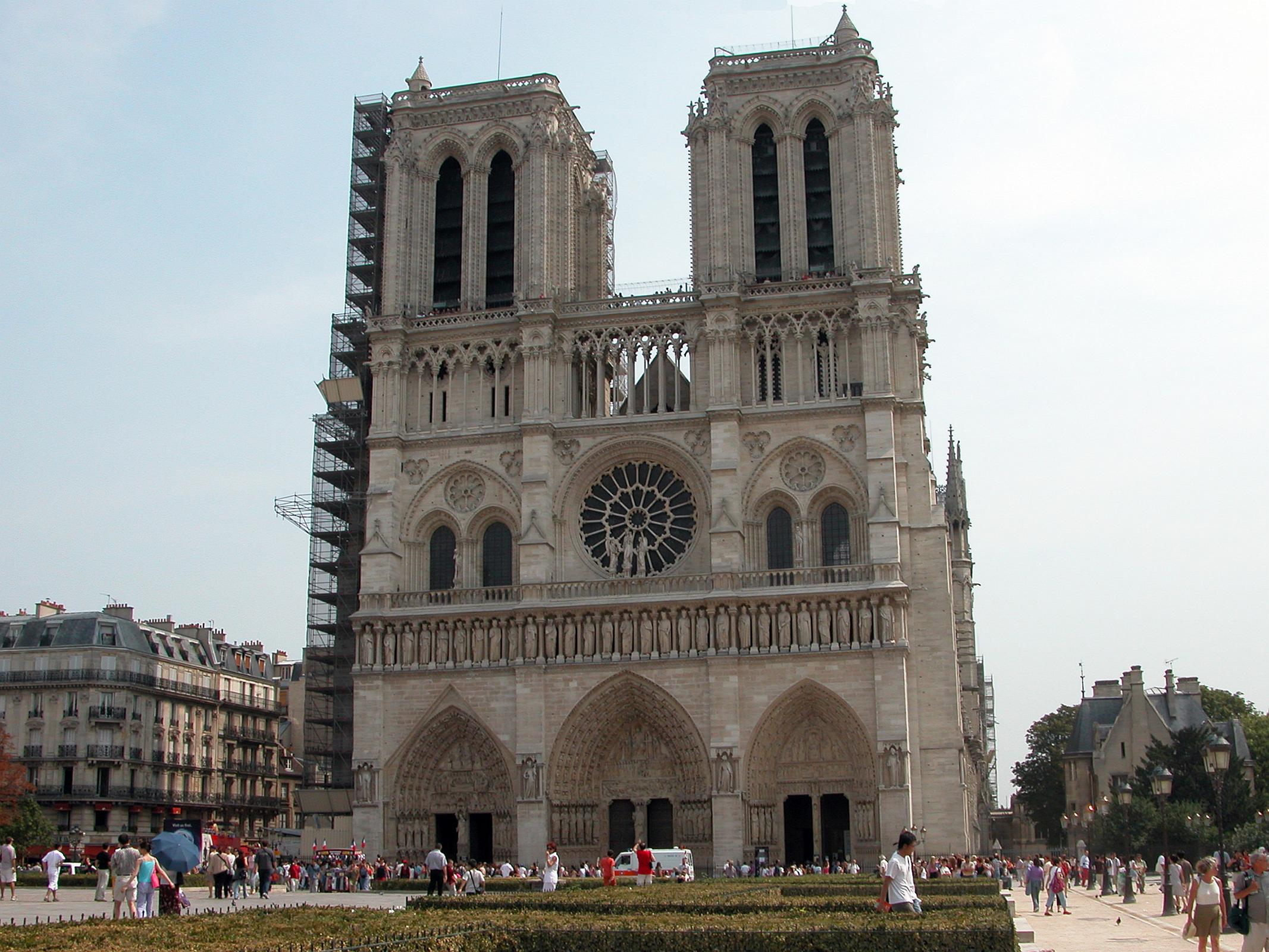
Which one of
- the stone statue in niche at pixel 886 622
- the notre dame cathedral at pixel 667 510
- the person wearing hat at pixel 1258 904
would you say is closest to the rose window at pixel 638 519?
the notre dame cathedral at pixel 667 510

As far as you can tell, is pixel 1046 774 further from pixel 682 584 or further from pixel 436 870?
pixel 436 870

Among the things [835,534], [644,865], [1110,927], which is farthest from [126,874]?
[835,534]

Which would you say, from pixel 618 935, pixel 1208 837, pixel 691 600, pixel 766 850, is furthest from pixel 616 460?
pixel 618 935

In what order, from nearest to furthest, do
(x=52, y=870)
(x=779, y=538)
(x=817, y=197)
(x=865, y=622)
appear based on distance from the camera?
(x=52, y=870) < (x=865, y=622) < (x=779, y=538) < (x=817, y=197)

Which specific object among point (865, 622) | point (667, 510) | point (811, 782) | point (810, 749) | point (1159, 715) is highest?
point (667, 510)

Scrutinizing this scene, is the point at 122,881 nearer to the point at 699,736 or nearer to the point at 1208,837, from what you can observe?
the point at 699,736

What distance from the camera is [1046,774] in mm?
76062

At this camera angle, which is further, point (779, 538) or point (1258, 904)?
point (779, 538)

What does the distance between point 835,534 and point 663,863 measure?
37.4ft

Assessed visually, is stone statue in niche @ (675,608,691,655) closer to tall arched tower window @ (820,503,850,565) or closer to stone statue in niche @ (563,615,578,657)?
stone statue in niche @ (563,615,578,657)

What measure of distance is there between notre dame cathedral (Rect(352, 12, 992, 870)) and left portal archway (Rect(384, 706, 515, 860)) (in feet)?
0.26

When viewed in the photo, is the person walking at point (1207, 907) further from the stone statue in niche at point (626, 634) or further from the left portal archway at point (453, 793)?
the left portal archway at point (453, 793)

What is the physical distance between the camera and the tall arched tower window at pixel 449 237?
1866 inches

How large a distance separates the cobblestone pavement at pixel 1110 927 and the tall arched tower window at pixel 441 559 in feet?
61.4
